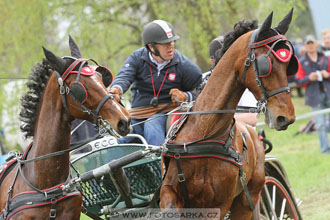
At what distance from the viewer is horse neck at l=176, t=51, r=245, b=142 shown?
16.8 feet

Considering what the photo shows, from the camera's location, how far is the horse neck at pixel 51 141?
5.08 m

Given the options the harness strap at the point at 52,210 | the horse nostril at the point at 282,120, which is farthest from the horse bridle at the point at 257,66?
the harness strap at the point at 52,210

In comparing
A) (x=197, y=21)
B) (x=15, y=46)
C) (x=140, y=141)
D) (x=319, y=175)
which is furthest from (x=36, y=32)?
(x=140, y=141)

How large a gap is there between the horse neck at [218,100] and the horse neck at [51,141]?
1026mm

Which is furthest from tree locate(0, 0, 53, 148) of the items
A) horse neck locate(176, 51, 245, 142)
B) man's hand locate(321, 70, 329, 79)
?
horse neck locate(176, 51, 245, 142)

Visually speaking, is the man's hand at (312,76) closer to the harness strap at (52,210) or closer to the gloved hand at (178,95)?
the gloved hand at (178,95)

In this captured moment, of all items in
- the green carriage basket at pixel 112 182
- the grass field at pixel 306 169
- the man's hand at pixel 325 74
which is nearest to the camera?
the green carriage basket at pixel 112 182

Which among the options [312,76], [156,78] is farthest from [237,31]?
[312,76]

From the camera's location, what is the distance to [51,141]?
509 cm

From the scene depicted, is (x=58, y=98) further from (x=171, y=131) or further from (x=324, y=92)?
(x=324, y=92)

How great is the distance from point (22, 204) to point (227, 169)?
1755mm

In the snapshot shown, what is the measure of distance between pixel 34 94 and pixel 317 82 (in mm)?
8816

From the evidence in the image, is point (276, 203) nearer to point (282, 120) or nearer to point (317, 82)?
point (282, 120)

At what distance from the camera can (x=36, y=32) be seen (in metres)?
15.7
